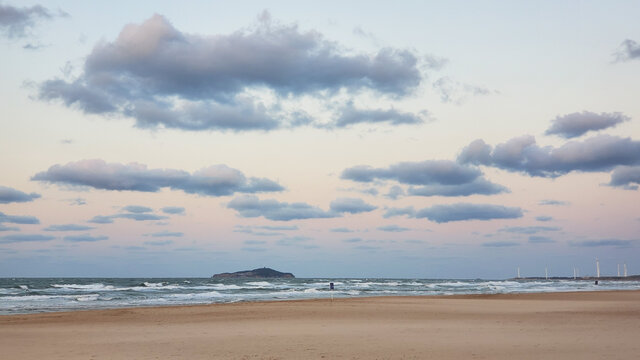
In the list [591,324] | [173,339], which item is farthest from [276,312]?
[591,324]

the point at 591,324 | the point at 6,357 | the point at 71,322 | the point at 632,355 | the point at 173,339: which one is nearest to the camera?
the point at 632,355

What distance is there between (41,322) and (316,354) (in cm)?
1619

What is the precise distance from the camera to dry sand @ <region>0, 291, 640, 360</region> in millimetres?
14766

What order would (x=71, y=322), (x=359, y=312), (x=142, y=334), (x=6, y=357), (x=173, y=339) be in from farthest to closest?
(x=359, y=312), (x=71, y=322), (x=142, y=334), (x=173, y=339), (x=6, y=357)

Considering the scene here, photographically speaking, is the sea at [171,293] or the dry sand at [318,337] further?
the sea at [171,293]

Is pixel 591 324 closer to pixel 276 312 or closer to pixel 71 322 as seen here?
pixel 276 312

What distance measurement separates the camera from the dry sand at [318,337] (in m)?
14.8

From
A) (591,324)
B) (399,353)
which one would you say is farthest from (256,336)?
(591,324)

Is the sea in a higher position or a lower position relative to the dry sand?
lower

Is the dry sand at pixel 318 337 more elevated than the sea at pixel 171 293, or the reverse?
the dry sand at pixel 318 337

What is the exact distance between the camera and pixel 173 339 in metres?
18.3

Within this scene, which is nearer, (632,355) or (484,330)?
(632,355)

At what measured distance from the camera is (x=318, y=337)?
18125 mm

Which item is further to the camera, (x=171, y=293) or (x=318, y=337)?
(x=171, y=293)
